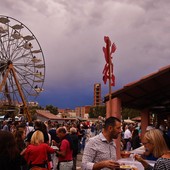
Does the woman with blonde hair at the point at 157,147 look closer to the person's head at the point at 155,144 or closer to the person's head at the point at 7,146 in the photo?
the person's head at the point at 155,144

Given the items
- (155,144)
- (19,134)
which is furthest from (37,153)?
(155,144)

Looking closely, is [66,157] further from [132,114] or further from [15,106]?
[132,114]

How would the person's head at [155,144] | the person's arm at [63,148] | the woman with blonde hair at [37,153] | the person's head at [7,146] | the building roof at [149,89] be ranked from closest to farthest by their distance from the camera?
the person's head at [155,144] → the person's head at [7,146] → the woman with blonde hair at [37,153] → the building roof at [149,89] → the person's arm at [63,148]

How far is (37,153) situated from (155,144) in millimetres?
3783

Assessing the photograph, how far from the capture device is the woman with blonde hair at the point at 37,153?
22.6 feet

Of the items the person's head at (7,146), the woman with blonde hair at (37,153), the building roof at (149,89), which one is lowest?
the woman with blonde hair at (37,153)

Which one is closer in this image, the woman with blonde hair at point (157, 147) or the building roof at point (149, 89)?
the woman with blonde hair at point (157, 147)

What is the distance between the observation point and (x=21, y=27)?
34.8m

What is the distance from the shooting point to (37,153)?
272 inches

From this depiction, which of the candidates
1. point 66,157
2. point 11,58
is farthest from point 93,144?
point 11,58

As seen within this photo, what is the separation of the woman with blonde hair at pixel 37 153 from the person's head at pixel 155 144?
11.9ft

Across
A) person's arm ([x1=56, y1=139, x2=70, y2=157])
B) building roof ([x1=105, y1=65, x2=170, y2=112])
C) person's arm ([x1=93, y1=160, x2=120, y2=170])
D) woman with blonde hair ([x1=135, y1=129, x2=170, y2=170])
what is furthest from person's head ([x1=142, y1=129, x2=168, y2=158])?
person's arm ([x1=56, y1=139, x2=70, y2=157])

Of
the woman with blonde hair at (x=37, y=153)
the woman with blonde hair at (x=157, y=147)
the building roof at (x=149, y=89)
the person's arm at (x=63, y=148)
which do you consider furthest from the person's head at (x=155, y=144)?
the person's arm at (x=63, y=148)

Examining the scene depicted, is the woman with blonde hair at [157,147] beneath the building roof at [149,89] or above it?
beneath
